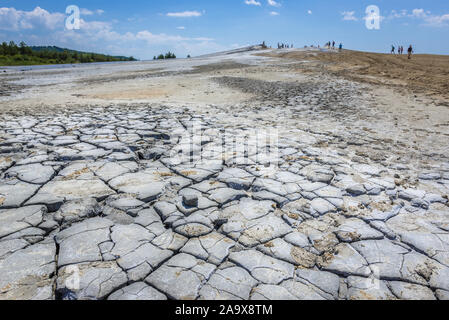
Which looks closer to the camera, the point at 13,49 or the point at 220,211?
the point at 220,211

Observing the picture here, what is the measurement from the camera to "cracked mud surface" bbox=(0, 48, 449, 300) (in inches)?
65.6

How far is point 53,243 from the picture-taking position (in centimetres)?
194

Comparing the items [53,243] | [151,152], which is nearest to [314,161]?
[151,152]

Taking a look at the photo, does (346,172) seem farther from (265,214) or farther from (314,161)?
(265,214)

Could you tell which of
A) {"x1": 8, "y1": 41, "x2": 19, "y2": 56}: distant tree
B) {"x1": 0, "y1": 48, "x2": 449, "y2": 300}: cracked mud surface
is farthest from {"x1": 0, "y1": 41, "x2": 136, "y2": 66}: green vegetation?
{"x1": 0, "y1": 48, "x2": 449, "y2": 300}: cracked mud surface

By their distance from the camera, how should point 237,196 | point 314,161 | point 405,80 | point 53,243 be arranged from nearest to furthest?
1. point 53,243
2. point 237,196
3. point 314,161
4. point 405,80

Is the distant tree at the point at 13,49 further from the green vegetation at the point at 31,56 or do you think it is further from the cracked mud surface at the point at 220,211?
the cracked mud surface at the point at 220,211

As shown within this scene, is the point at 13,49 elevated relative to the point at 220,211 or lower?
elevated

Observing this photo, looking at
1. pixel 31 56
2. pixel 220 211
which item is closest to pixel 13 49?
pixel 31 56

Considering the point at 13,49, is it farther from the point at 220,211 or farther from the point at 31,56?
Result: the point at 220,211

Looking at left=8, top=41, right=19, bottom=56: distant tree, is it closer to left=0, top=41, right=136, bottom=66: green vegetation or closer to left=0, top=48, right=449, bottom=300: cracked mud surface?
left=0, top=41, right=136, bottom=66: green vegetation

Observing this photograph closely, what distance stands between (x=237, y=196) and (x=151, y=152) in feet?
4.97

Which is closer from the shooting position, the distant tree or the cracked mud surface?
the cracked mud surface

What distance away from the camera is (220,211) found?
2383 millimetres
